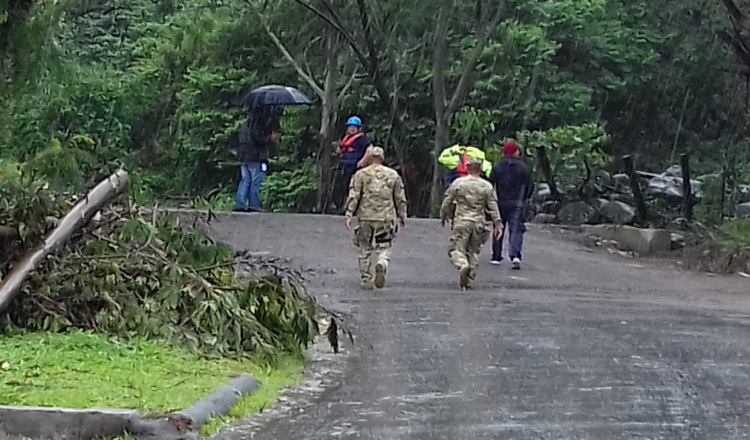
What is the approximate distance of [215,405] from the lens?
27.7 feet

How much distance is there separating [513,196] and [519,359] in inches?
310

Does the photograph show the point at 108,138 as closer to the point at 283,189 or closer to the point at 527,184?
the point at 283,189

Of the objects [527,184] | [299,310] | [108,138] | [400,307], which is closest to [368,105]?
[108,138]

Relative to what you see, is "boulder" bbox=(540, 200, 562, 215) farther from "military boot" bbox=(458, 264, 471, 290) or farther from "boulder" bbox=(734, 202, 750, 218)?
"military boot" bbox=(458, 264, 471, 290)

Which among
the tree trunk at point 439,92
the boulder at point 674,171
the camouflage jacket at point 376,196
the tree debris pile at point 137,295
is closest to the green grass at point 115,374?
the tree debris pile at point 137,295

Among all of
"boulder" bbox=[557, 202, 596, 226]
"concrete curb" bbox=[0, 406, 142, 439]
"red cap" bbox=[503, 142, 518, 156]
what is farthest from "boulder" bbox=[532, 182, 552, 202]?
"concrete curb" bbox=[0, 406, 142, 439]

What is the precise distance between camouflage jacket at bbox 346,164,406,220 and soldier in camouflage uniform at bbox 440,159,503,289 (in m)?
0.72

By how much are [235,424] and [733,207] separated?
727 inches

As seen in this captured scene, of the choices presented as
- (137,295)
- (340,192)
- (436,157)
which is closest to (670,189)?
(436,157)

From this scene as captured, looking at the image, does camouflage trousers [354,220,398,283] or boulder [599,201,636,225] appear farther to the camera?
boulder [599,201,636,225]

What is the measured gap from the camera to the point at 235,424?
8.30 meters

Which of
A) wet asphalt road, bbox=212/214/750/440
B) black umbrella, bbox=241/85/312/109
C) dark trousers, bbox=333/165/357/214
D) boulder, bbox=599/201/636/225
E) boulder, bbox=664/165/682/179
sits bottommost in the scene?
wet asphalt road, bbox=212/214/750/440

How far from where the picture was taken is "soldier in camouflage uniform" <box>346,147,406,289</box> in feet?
50.4

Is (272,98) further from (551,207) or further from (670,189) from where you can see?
(670,189)
